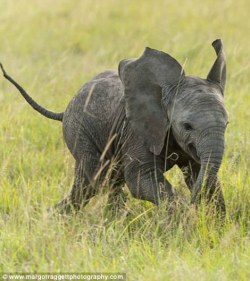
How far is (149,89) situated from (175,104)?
1.14 ft

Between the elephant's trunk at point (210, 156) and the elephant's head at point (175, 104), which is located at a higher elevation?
the elephant's head at point (175, 104)

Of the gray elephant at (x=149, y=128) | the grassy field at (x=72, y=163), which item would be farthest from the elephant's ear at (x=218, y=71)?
the grassy field at (x=72, y=163)

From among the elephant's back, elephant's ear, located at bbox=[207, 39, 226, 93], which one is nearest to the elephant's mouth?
elephant's ear, located at bbox=[207, 39, 226, 93]

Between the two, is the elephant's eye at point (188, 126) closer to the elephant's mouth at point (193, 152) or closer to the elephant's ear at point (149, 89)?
→ the elephant's mouth at point (193, 152)

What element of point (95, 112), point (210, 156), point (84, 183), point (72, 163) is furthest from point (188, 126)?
point (72, 163)

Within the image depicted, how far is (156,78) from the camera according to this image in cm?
611

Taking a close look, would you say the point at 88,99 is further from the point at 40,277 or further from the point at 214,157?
the point at 40,277

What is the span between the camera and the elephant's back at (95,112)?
21.2 ft

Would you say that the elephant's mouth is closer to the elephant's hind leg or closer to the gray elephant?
the gray elephant

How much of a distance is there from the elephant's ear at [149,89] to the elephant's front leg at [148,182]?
0.14m

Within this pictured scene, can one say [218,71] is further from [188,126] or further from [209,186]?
[209,186]

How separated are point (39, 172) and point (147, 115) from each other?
1640 millimetres

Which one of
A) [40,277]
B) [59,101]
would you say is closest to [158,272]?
[40,277]

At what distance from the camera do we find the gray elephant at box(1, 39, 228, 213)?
5.61 m
